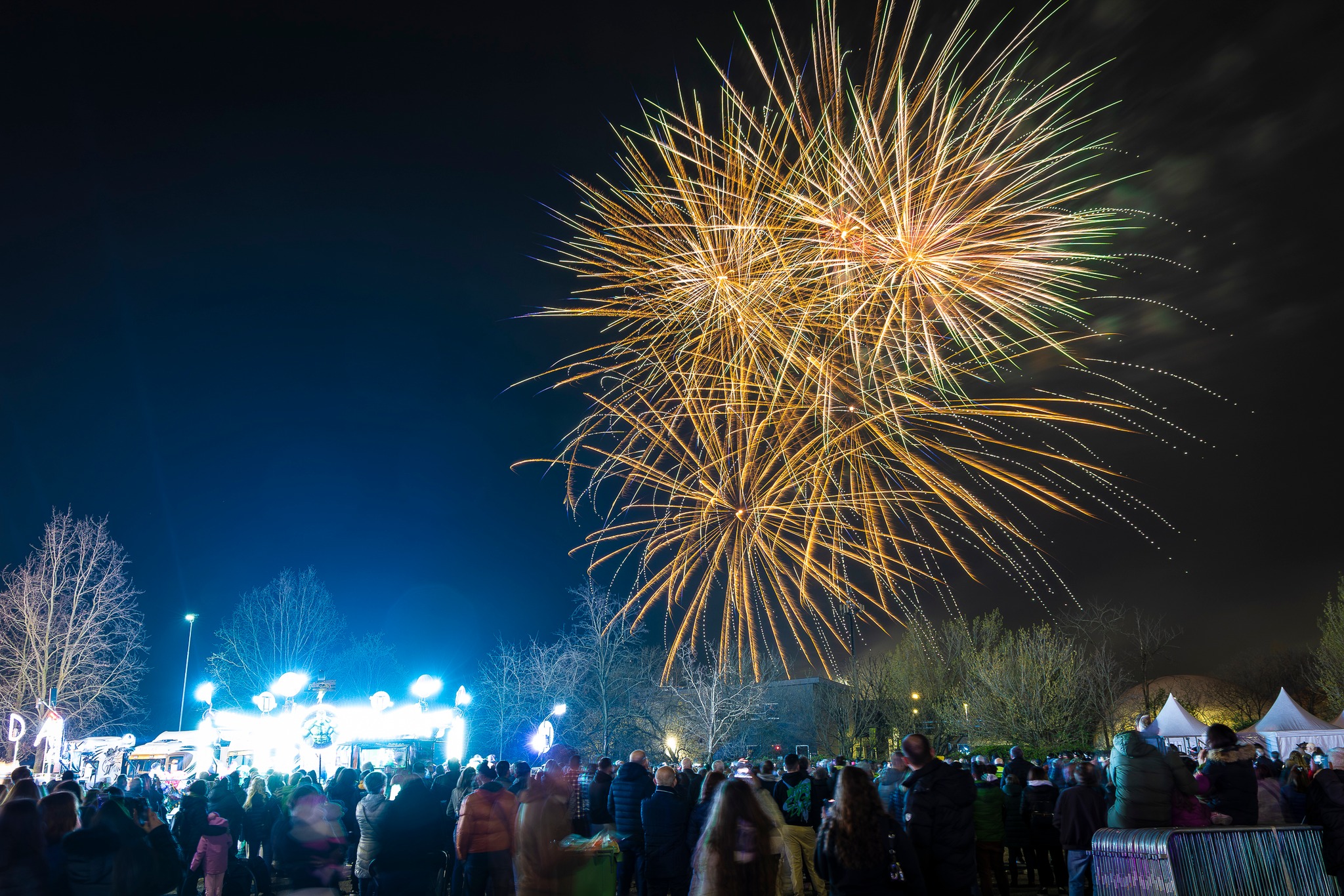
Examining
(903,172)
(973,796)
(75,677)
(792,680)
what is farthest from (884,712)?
(973,796)

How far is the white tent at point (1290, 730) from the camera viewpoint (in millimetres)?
26406

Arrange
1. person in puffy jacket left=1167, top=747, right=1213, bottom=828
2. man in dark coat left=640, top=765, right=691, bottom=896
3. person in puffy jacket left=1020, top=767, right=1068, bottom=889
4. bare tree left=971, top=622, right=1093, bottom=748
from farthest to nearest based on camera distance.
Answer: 1. bare tree left=971, top=622, right=1093, bottom=748
2. person in puffy jacket left=1020, top=767, right=1068, bottom=889
3. man in dark coat left=640, top=765, right=691, bottom=896
4. person in puffy jacket left=1167, top=747, right=1213, bottom=828

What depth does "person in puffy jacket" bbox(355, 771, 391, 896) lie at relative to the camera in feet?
22.2

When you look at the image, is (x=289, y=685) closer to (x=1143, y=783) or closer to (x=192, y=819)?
(x=192, y=819)

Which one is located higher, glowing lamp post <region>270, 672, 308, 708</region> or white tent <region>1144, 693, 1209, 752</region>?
glowing lamp post <region>270, 672, 308, 708</region>

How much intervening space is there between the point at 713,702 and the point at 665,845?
3177 cm

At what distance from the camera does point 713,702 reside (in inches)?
1544

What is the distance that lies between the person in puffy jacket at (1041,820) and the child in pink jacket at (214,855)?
9.95m

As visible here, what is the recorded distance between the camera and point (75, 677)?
1276 inches

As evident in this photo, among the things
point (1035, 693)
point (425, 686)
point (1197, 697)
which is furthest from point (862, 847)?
point (1197, 697)

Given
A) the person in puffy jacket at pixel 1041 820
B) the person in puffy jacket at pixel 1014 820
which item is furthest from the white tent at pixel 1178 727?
the person in puffy jacket at pixel 1014 820

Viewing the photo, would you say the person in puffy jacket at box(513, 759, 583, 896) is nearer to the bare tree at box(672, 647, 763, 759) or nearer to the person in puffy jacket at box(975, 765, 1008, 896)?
the person in puffy jacket at box(975, 765, 1008, 896)

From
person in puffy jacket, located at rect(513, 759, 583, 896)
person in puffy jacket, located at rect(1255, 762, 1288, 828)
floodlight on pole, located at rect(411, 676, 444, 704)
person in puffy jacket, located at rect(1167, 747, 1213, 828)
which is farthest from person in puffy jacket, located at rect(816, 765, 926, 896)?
floodlight on pole, located at rect(411, 676, 444, 704)

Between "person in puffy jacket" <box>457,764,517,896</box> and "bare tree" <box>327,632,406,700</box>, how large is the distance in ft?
153
